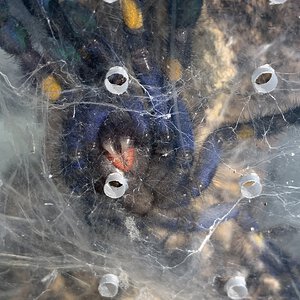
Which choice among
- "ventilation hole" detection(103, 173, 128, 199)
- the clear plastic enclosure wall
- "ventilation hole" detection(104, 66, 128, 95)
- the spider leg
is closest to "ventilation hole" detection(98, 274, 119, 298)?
the clear plastic enclosure wall

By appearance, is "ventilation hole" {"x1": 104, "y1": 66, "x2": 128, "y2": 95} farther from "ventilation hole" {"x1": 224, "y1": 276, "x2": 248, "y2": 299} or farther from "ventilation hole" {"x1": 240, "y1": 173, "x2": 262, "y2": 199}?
"ventilation hole" {"x1": 224, "y1": 276, "x2": 248, "y2": 299}

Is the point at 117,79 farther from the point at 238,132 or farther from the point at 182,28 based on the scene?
the point at 238,132

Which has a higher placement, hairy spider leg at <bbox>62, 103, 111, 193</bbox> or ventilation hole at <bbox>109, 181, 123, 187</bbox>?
hairy spider leg at <bbox>62, 103, 111, 193</bbox>

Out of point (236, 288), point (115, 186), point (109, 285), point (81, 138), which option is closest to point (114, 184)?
point (115, 186)

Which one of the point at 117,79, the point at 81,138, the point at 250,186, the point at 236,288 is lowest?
the point at 236,288

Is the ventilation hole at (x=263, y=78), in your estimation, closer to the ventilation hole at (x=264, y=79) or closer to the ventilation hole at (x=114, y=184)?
the ventilation hole at (x=264, y=79)

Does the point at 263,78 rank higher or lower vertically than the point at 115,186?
higher

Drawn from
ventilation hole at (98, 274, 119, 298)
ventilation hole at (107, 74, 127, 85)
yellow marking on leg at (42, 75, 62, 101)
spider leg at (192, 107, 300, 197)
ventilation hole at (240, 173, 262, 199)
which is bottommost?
ventilation hole at (98, 274, 119, 298)
